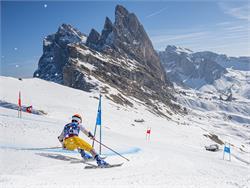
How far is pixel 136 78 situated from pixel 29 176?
604 ft

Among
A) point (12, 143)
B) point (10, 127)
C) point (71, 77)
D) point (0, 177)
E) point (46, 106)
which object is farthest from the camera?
point (71, 77)

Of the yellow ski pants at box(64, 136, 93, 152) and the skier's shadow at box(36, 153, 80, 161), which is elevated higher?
the yellow ski pants at box(64, 136, 93, 152)

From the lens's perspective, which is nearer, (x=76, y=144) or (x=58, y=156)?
(x=76, y=144)

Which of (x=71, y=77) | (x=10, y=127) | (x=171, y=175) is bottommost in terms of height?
(x=171, y=175)

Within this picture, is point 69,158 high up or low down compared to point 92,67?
down

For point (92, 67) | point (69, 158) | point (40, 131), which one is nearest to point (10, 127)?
point (40, 131)

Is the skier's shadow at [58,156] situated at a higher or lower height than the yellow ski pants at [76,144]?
lower

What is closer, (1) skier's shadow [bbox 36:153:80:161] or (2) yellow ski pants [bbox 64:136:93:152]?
(2) yellow ski pants [bbox 64:136:93:152]

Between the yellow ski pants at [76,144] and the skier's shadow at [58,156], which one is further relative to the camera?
the skier's shadow at [58,156]

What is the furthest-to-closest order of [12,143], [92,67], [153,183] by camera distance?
[92,67]
[12,143]
[153,183]

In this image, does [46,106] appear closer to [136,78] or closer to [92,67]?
[92,67]

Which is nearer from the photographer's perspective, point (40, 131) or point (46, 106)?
Answer: point (40, 131)

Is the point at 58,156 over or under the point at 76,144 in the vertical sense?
under

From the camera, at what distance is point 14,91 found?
1965 inches
